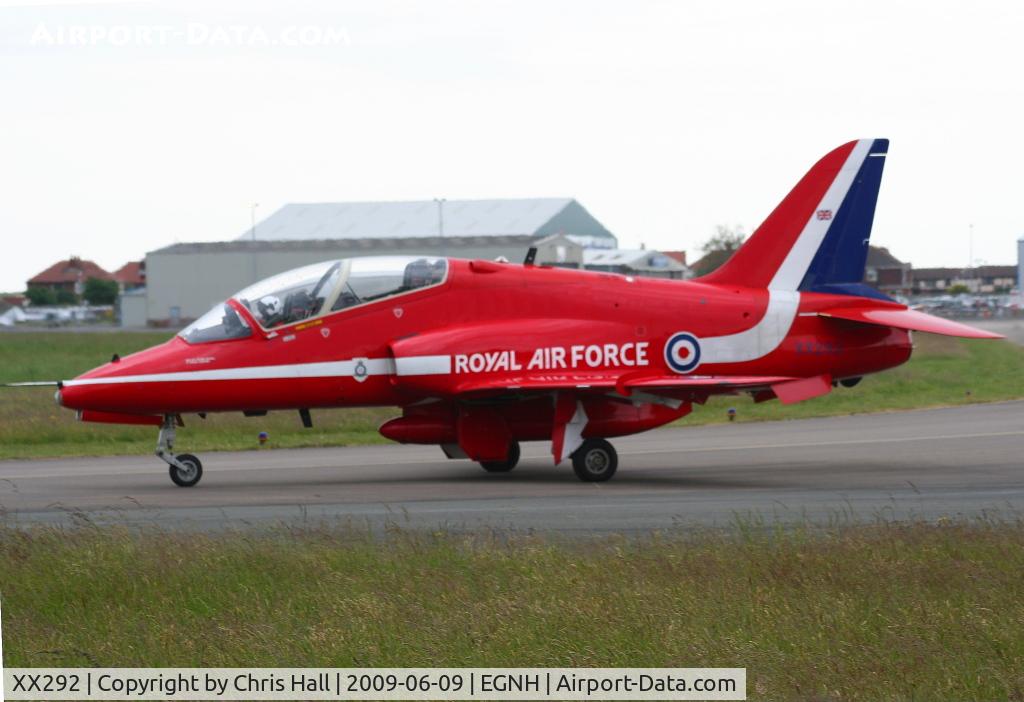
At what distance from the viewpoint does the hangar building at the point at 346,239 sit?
58594mm

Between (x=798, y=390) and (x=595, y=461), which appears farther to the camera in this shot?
(x=595, y=461)

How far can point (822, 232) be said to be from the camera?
18562 millimetres

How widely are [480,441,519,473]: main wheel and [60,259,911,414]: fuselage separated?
1.52 metres

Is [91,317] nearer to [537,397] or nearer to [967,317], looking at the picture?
[967,317]

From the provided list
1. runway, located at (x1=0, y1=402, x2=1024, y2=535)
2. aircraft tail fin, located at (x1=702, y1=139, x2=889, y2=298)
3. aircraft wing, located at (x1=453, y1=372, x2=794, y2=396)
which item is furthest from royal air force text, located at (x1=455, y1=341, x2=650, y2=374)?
aircraft tail fin, located at (x1=702, y1=139, x2=889, y2=298)

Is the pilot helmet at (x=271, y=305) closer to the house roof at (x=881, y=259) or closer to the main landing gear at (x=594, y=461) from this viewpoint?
the main landing gear at (x=594, y=461)

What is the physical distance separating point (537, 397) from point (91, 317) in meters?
107

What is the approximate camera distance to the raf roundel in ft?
57.8

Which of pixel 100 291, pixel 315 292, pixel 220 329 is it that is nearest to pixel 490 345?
pixel 315 292

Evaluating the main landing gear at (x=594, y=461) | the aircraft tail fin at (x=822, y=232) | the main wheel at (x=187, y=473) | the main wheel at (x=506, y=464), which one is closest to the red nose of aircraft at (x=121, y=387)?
the main wheel at (x=187, y=473)

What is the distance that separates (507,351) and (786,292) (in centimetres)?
393

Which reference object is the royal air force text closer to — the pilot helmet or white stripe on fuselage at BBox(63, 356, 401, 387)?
white stripe on fuselage at BBox(63, 356, 401, 387)

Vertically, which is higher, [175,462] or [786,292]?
[786,292]

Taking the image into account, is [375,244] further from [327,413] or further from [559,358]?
[559,358]
